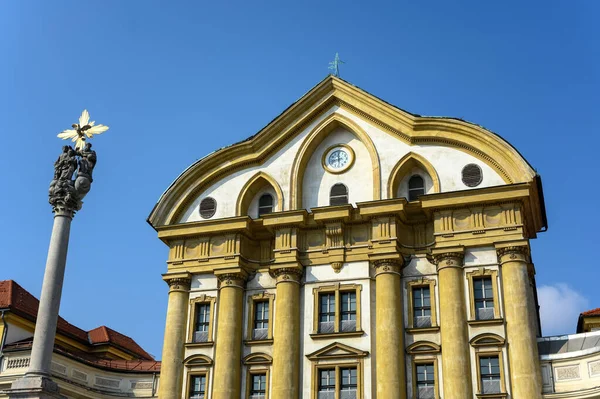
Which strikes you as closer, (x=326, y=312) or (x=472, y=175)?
(x=326, y=312)

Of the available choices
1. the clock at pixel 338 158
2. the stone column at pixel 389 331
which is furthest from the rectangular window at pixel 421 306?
the clock at pixel 338 158

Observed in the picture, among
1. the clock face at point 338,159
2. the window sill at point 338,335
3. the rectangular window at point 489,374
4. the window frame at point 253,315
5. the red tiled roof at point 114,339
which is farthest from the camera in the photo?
the red tiled roof at point 114,339

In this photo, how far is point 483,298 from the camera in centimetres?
3119

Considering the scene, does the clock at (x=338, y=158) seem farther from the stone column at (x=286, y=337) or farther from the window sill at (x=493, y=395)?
the window sill at (x=493, y=395)

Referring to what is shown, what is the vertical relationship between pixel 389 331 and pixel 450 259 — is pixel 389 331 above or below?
below

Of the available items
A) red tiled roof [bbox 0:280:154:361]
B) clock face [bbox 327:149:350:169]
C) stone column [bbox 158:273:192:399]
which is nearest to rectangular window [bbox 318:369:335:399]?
stone column [bbox 158:273:192:399]

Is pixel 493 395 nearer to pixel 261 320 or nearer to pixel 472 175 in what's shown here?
pixel 472 175

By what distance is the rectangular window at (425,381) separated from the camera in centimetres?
3045

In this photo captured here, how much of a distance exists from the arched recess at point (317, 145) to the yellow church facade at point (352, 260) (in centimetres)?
6

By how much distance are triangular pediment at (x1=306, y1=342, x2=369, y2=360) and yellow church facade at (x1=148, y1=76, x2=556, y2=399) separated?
0.17ft

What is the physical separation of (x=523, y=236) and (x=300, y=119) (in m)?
11.8

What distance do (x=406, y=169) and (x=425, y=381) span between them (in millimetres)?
9368

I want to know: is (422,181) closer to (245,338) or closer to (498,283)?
(498,283)

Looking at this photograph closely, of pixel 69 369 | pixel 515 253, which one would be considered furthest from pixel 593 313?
pixel 69 369
